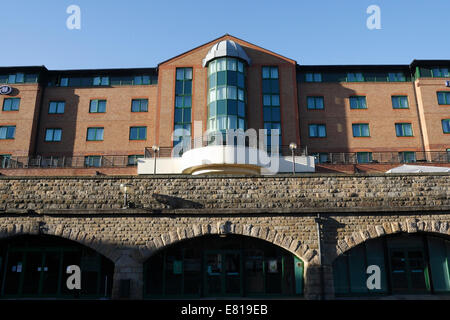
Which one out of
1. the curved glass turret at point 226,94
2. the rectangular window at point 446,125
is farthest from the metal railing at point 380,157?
the curved glass turret at point 226,94

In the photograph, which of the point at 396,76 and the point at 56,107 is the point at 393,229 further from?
the point at 56,107

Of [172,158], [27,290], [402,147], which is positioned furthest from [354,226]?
[402,147]

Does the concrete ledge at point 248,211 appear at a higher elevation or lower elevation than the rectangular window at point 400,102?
lower

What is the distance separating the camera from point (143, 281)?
15469 mm

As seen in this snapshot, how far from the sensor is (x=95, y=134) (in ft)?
111

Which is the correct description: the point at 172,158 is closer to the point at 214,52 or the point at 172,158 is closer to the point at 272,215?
the point at 214,52

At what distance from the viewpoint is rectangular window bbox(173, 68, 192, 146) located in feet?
102

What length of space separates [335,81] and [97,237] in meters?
26.7

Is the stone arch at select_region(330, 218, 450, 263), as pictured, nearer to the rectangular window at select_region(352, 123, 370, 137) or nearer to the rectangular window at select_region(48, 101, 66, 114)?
the rectangular window at select_region(352, 123, 370, 137)

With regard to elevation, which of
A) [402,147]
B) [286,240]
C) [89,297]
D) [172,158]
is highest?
[402,147]

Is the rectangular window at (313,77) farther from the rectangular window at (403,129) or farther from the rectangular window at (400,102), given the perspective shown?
the rectangular window at (403,129)

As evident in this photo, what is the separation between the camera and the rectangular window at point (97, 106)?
113 ft

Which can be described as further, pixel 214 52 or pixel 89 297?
pixel 214 52

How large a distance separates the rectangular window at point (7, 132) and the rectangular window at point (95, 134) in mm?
6364
